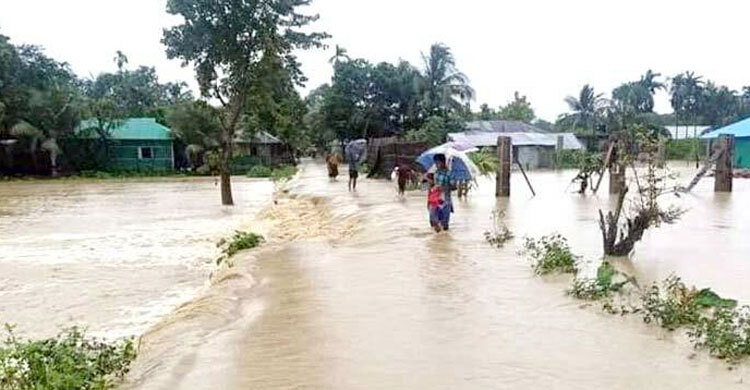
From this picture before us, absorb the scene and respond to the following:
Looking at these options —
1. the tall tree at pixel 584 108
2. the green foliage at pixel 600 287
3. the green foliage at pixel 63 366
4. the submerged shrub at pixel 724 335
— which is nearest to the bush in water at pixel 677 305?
the submerged shrub at pixel 724 335

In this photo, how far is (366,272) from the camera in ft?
31.3

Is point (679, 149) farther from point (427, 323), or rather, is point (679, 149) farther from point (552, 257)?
point (427, 323)

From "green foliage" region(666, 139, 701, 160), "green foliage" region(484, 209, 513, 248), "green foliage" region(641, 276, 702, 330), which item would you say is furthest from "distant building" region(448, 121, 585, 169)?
"green foliage" region(641, 276, 702, 330)

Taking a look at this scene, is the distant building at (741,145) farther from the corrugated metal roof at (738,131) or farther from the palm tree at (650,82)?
the palm tree at (650,82)

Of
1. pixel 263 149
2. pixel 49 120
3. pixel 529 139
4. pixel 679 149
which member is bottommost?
pixel 679 149

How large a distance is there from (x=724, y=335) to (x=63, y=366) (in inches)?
205

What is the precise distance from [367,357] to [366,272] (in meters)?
3.81

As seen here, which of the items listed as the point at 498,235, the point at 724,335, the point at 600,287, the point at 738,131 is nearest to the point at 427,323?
the point at 600,287

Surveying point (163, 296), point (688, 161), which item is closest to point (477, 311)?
point (163, 296)

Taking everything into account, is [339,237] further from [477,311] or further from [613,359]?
[613,359]

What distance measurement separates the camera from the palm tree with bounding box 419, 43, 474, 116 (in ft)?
158

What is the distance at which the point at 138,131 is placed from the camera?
48156 millimetres

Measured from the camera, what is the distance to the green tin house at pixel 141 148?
155ft

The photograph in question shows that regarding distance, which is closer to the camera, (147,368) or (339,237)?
(147,368)
